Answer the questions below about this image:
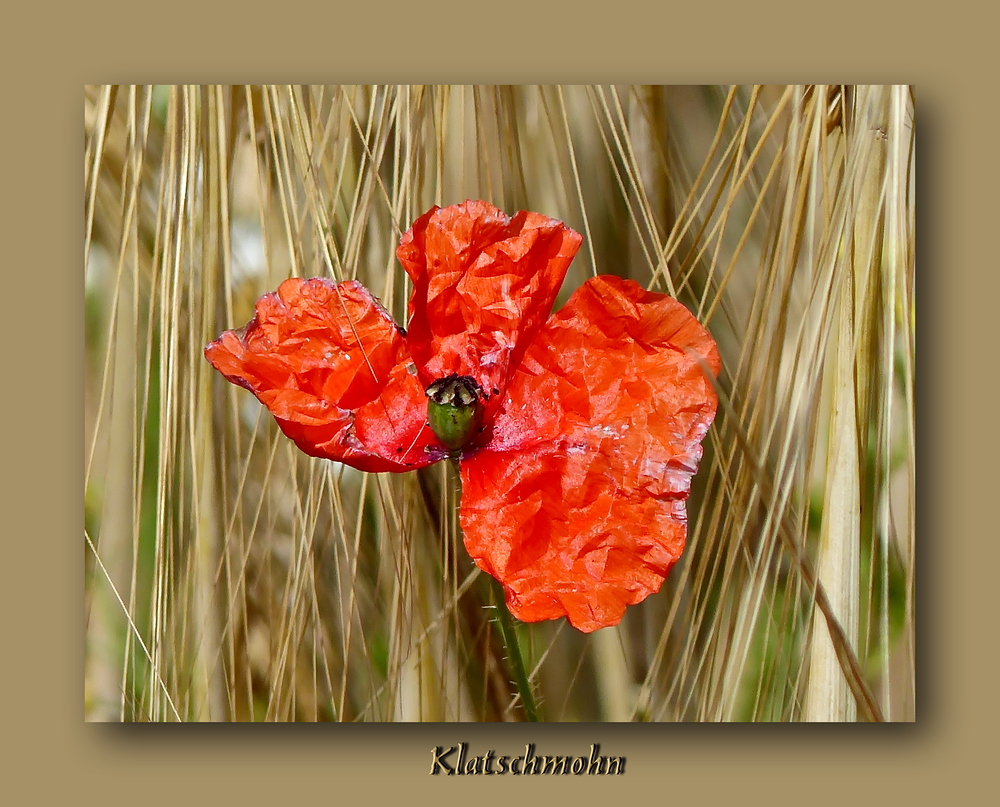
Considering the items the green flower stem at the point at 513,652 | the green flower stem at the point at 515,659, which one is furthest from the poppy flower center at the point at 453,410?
the green flower stem at the point at 515,659

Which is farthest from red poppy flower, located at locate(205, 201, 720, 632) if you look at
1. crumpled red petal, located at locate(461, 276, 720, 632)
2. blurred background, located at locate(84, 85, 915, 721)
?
blurred background, located at locate(84, 85, 915, 721)

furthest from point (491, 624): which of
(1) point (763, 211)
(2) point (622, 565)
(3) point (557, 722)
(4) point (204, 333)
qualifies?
(1) point (763, 211)

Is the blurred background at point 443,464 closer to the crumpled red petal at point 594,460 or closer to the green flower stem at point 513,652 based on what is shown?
the green flower stem at point 513,652

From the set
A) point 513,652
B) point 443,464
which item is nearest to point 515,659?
point 513,652

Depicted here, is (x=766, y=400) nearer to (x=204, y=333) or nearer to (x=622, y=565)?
(x=622, y=565)

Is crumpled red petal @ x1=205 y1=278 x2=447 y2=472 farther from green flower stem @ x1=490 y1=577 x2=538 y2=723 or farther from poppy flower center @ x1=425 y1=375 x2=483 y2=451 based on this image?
green flower stem @ x1=490 y1=577 x2=538 y2=723

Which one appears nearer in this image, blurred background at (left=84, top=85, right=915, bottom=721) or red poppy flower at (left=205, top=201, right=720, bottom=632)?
red poppy flower at (left=205, top=201, right=720, bottom=632)

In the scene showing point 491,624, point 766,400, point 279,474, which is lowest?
point 491,624
